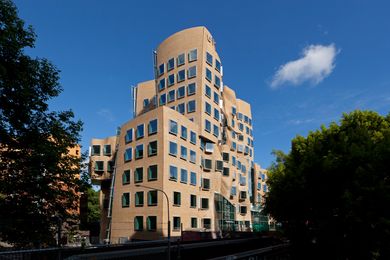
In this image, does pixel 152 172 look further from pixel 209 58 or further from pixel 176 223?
pixel 209 58

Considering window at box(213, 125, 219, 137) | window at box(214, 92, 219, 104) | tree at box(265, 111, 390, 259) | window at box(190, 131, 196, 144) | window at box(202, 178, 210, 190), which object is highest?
window at box(214, 92, 219, 104)

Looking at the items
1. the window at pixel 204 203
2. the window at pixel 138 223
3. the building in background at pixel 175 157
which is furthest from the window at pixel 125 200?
the window at pixel 204 203

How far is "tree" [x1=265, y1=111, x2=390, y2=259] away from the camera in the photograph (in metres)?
15.2

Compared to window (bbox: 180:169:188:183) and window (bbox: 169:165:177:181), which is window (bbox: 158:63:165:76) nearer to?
window (bbox: 180:169:188:183)

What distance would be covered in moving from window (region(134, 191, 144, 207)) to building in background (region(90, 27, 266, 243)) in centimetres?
14

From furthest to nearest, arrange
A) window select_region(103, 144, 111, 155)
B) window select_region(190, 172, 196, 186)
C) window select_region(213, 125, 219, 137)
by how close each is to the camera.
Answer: window select_region(103, 144, 111, 155), window select_region(213, 125, 219, 137), window select_region(190, 172, 196, 186)

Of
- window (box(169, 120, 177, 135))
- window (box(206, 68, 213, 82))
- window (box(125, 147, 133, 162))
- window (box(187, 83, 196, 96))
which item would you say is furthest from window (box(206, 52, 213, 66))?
window (box(125, 147, 133, 162))

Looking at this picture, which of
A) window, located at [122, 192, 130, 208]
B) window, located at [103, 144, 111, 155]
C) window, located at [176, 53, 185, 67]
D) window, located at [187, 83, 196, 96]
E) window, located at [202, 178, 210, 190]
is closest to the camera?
window, located at [122, 192, 130, 208]

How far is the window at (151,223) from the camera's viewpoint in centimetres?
4495

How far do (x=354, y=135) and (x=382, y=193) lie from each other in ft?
14.2

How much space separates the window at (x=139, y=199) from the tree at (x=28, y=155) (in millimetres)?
35228

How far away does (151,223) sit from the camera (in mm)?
45531

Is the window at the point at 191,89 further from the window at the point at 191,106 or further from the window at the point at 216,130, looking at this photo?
the window at the point at 216,130

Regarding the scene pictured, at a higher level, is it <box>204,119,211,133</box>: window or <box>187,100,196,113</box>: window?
<box>187,100,196,113</box>: window
